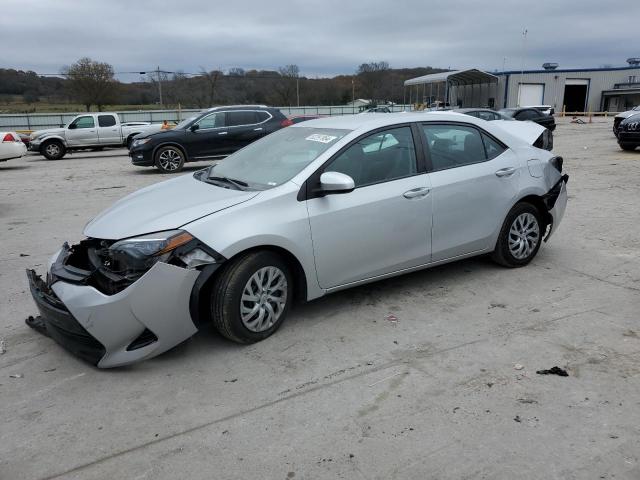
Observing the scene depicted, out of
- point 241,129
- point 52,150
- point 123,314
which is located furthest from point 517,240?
point 52,150

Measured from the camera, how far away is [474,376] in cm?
342

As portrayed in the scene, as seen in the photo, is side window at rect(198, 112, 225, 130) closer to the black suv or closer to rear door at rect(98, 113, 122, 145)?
the black suv

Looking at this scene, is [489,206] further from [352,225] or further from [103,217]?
[103,217]

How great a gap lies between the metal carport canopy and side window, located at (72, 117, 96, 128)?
1121 inches

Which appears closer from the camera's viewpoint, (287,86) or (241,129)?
(241,129)

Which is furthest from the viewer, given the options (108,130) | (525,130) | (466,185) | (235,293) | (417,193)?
(108,130)

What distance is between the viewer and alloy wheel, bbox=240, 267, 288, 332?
3.74 meters

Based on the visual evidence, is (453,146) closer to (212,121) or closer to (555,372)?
(555,372)

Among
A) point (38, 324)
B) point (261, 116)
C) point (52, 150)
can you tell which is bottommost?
point (38, 324)

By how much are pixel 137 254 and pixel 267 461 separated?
1.57 m

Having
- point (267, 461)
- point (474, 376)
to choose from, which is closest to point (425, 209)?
point (474, 376)

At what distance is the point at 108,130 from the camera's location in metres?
22.1

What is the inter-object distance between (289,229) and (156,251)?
94cm

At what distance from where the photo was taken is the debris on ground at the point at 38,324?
156 inches
